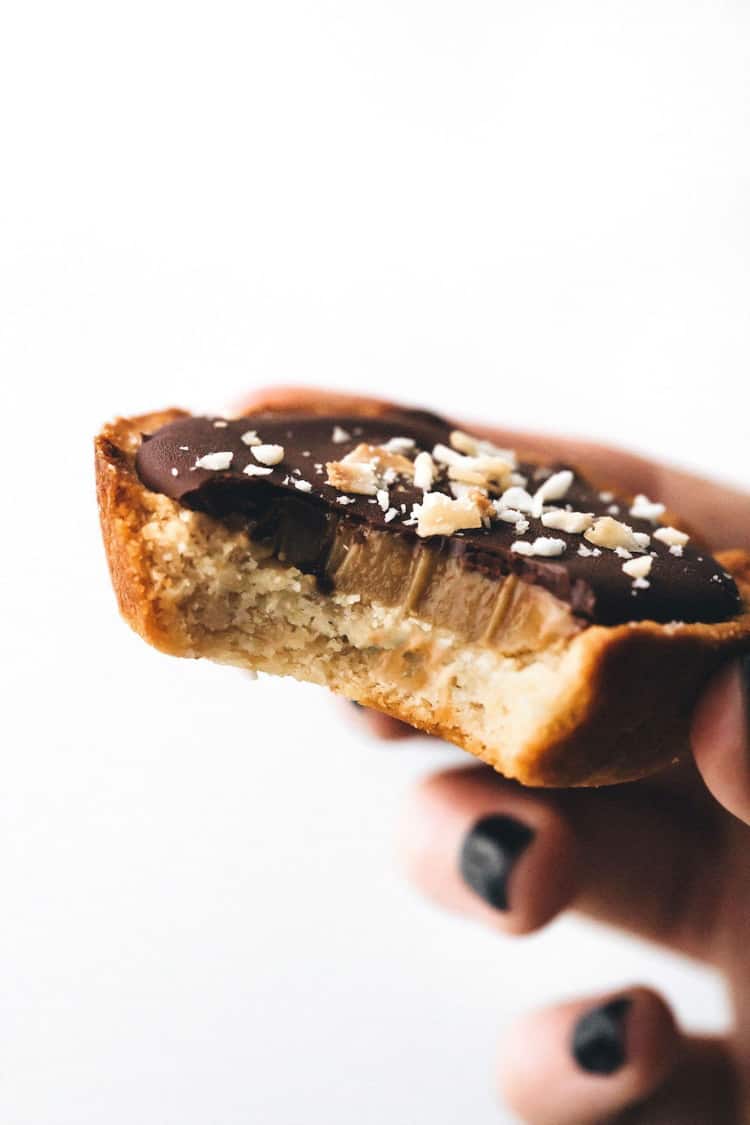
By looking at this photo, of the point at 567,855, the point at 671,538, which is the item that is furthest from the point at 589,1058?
the point at 671,538

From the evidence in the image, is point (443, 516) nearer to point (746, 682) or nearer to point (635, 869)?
point (746, 682)

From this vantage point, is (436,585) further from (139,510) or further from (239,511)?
(139,510)

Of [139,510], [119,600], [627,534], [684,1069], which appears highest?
→ [627,534]

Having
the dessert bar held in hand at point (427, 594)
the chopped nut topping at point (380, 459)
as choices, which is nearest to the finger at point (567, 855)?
Result: the dessert bar held in hand at point (427, 594)

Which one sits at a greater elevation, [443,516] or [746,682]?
[443,516]

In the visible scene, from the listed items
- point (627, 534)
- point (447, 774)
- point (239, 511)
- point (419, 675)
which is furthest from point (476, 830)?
point (239, 511)

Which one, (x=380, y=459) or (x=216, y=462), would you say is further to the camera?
(x=380, y=459)
